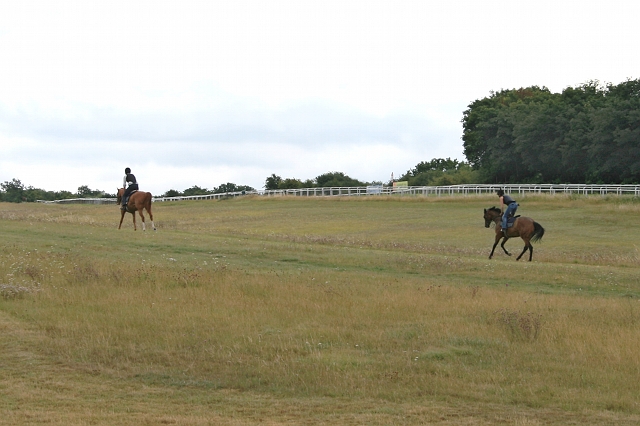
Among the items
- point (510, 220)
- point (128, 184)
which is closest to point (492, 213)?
point (510, 220)

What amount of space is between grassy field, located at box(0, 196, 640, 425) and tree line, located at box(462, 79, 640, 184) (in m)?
59.4

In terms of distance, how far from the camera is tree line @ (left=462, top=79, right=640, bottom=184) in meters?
84.9

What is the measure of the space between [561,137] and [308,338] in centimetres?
8449

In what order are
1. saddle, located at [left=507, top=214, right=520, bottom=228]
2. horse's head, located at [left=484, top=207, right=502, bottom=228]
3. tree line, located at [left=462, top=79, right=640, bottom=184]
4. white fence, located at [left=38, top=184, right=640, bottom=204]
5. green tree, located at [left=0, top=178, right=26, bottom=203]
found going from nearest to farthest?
saddle, located at [left=507, top=214, right=520, bottom=228], horse's head, located at [left=484, top=207, right=502, bottom=228], white fence, located at [left=38, top=184, right=640, bottom=204], tree line, located at [left=462, top=79, right=640, bottom=184], green tree, located at [left=0, top=178, right=26, bottom=203]

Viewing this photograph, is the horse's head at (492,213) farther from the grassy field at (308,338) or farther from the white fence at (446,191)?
the white fence at (446,191)

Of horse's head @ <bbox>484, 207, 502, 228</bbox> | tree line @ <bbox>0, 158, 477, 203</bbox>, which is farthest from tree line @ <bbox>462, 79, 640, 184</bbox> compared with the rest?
horse's head @ <bbox>484, 207, 502, 228</bbox>

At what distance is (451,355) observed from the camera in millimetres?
13695

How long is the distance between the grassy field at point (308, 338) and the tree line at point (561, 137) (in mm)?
59430

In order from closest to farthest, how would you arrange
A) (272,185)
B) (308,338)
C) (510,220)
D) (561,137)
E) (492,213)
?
1. (308,338)
2. (510,220)
3. (492,213)
4. (561,137)
5. (272,185)

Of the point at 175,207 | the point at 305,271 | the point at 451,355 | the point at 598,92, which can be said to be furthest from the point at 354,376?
the point at 598,92

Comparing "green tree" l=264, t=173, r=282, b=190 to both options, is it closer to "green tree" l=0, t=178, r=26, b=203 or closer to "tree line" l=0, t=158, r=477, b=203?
"tree line" l=0, t=158, r=477, b=203

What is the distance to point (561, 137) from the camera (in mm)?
94375

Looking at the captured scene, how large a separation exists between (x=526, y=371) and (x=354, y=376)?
2607 millimetres

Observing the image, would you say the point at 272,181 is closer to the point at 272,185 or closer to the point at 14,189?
the point at 272,185
